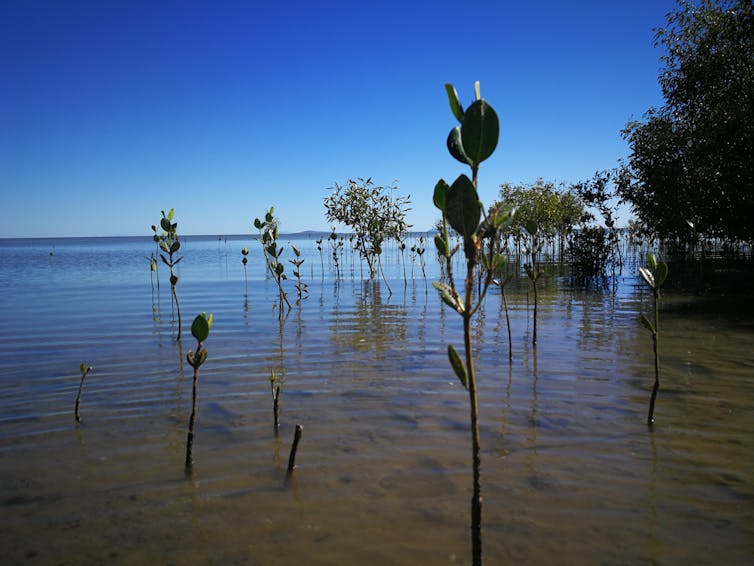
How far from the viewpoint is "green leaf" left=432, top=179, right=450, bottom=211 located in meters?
2.19

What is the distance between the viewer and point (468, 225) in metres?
1.94

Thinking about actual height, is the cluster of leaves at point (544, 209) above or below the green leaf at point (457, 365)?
above

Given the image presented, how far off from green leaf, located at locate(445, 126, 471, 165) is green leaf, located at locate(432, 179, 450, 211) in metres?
0.12

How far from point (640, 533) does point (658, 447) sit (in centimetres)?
141

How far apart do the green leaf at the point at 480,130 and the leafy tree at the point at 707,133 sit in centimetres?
1396

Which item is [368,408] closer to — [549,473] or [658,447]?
[549,473]

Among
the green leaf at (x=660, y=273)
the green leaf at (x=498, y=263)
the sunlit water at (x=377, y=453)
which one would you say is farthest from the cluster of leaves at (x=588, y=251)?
the green leaf at (x=498, y=263)

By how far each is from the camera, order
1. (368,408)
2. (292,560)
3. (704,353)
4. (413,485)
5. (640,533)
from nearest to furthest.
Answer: (292,560)
(640,533)
(413,485)
(368,408)
(704,353)

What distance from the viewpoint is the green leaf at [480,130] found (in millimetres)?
1853

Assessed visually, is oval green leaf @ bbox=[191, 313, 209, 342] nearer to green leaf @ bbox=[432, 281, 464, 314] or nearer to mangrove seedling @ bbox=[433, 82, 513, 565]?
green leaf @ bbox=[432, 281, 464, 314]

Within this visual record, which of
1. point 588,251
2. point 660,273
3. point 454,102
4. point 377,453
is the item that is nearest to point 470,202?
point 454,102

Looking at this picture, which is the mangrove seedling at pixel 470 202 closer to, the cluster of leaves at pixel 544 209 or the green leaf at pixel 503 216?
the green leaf at pixel 503 216

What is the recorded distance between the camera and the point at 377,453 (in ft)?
13.3

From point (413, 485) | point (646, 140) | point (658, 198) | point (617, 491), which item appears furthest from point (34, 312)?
point (646, 140)
